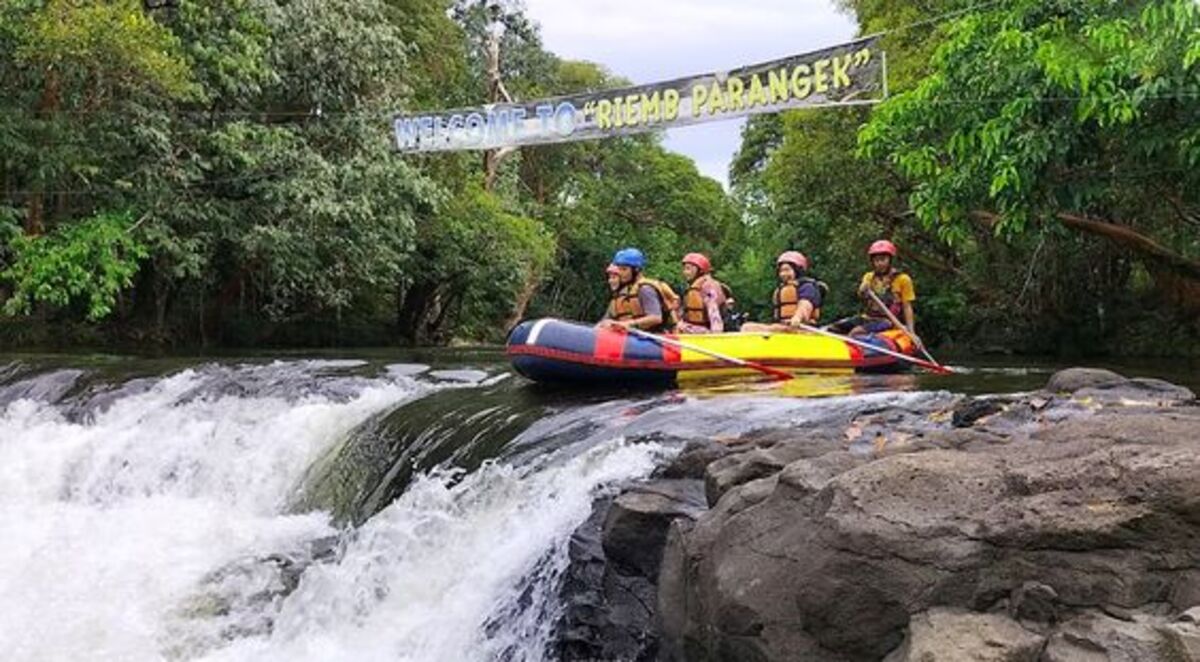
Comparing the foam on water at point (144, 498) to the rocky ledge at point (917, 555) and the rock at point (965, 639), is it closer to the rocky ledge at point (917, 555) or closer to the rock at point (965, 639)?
the rocky ledge at point (917, 555)

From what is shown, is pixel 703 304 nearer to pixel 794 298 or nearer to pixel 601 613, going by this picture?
pixel 794 298

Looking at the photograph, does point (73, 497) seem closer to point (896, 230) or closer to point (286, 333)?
point (286, 333)

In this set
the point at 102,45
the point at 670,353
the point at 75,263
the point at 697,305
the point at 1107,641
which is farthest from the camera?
the point at 75,263

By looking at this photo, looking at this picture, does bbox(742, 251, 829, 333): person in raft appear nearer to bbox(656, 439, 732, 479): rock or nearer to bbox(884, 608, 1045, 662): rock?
bbox(656, 439, 732, 479): rock

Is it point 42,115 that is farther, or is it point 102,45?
point 42,115

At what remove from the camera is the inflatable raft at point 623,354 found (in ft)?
30.0

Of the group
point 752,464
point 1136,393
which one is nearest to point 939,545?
point 752,464

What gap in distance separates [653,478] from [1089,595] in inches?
103

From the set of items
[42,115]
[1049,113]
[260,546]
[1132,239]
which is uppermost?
[42,115]

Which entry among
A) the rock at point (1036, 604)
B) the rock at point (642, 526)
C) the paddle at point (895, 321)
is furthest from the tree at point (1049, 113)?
the rock at point (1036, 604)

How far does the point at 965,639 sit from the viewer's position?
313 centimetres

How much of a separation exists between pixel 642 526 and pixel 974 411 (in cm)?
211

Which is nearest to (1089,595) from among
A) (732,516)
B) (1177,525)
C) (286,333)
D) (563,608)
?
(1177,525)

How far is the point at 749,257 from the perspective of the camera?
35781mm
